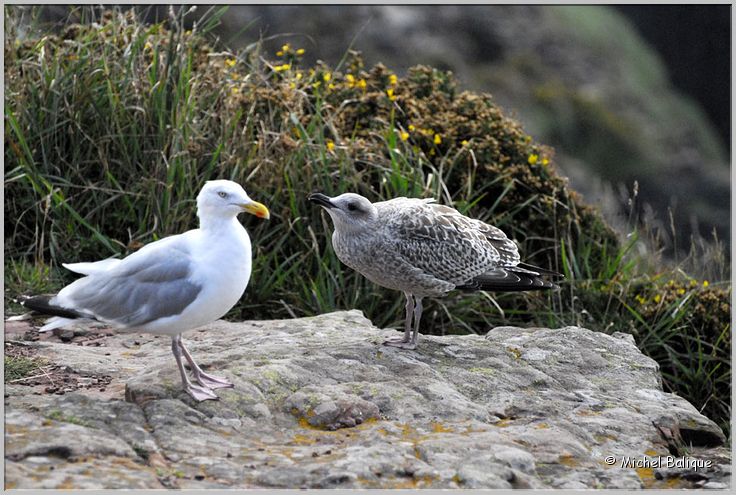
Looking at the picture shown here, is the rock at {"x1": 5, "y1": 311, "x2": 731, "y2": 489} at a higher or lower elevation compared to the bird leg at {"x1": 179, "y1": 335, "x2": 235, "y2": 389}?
lower

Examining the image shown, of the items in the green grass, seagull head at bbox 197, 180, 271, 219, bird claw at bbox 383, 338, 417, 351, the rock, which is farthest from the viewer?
the green grass

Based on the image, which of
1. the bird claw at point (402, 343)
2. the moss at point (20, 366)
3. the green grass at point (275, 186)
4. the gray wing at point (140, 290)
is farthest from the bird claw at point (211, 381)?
the green grass at point (275, 186)

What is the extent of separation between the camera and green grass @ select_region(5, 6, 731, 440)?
7.42 metres

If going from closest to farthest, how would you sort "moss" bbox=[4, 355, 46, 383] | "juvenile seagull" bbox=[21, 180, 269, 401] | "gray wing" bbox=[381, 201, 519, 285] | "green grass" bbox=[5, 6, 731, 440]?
"juvenile seagull" bbox=[21, 180, 269, 401] < "moss" bbox=[4, 355, 46, 383] < "gray wing" bbox=[381, 201, 519, 285] < "green grass" bbox=[5, 6, 731, 440]

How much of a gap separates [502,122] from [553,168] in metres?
0.60

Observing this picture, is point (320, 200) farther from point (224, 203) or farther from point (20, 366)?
point (20, 366)

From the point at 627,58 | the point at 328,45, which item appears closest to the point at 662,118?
the point at 627,58

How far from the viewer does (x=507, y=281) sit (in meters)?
6.18

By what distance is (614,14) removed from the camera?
19.3m

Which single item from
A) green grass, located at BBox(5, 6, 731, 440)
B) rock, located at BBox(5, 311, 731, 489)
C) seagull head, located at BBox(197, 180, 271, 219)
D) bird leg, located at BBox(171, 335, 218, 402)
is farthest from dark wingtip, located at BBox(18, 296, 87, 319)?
green grass, located at BBox(5, 6, 731, 440)

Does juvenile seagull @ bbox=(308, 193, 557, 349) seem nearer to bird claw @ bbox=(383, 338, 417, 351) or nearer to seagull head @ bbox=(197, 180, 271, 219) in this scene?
bird claw @ bbox=(383, 338, 417, 351)

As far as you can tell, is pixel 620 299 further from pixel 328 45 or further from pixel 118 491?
pixel 328 45

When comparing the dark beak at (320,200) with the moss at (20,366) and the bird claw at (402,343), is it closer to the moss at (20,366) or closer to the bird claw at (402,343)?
the bird claw at (402,343)

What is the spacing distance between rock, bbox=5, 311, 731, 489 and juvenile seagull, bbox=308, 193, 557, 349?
1.06ft
